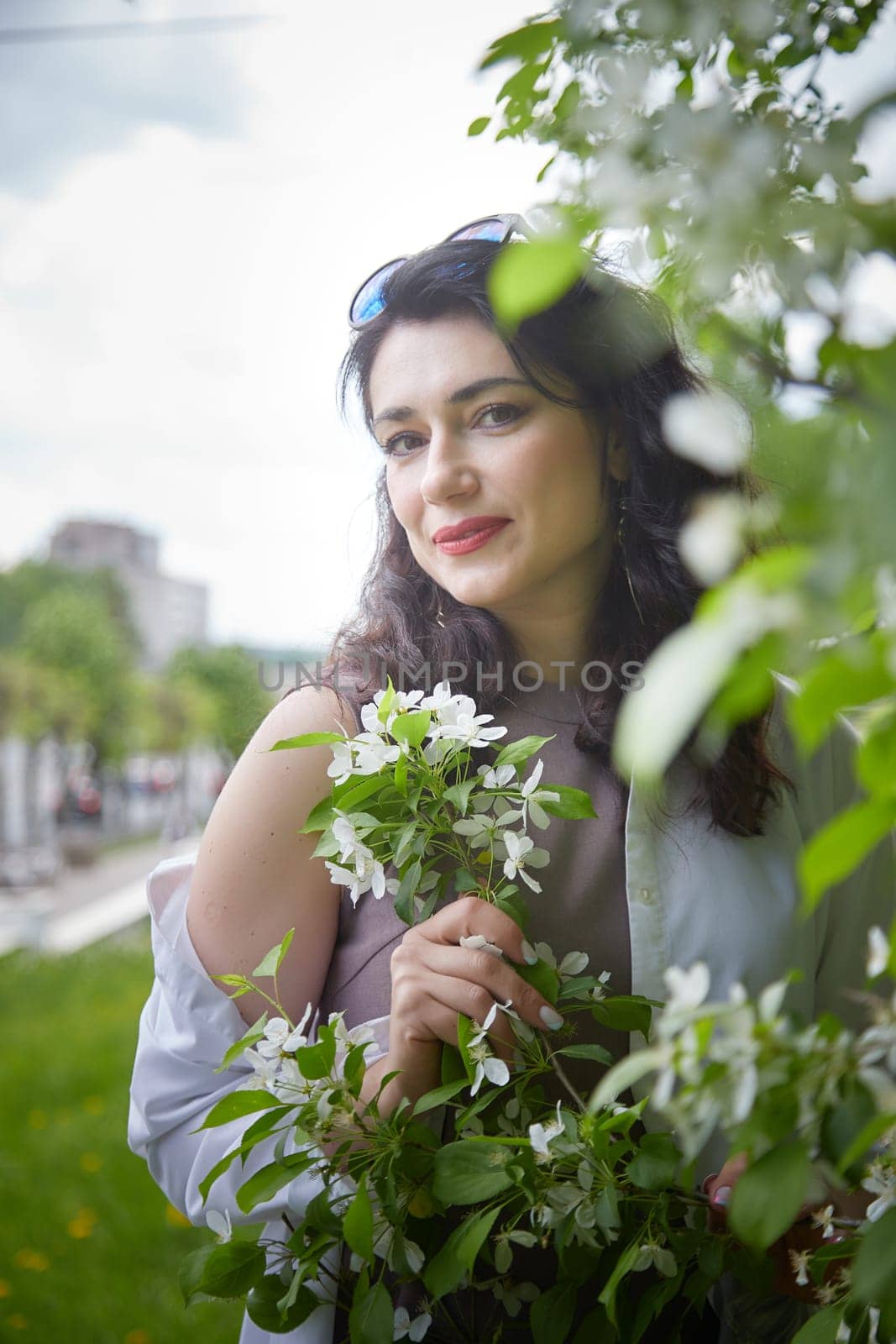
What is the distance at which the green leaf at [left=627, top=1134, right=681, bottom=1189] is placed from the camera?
70 centimetres

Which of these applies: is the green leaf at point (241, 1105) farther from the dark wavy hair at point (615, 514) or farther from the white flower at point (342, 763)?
the dark wavy hair at point (615, 514)

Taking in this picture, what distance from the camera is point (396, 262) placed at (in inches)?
40.4

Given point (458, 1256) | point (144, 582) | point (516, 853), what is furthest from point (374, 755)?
point (144, 582)

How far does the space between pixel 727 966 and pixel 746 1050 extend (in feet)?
1.84

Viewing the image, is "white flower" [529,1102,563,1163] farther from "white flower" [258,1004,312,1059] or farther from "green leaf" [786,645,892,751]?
"green leaf" [786,645,892,751]

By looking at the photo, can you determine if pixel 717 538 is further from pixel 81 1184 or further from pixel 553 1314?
pixel 81 1184

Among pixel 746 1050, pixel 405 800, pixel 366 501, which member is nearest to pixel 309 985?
pixel 405 800

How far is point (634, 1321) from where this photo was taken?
29.6 inches

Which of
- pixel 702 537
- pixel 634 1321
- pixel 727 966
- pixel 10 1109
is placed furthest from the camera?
pixel 10 1109

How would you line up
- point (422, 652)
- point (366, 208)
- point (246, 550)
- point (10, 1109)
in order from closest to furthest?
point (422, 652), point (366, 208), point (246, 550), point (10, 1109)

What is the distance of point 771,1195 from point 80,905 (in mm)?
5089

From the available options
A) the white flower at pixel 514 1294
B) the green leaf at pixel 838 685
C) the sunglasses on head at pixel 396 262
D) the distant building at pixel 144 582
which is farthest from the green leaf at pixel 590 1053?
the distant building at pixel 144 582

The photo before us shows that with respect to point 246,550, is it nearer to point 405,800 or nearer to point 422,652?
point 422,652

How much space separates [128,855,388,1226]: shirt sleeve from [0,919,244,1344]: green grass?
0.38 meters
